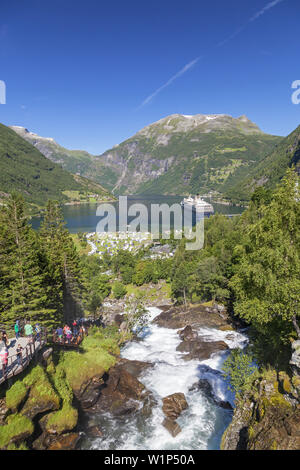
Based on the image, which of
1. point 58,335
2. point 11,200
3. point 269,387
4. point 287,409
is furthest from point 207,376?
point 11,200

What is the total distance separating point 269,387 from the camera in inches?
813

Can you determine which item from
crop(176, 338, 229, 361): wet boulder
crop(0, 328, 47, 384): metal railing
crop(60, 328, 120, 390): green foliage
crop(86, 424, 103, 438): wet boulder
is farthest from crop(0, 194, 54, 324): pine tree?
crop(176, 338, 229, 361): wet boulder

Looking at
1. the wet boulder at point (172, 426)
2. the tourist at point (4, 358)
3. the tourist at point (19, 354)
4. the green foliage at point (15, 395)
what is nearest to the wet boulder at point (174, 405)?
the wet boulder at point (172, 426)

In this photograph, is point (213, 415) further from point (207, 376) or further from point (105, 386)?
point (105, 386)

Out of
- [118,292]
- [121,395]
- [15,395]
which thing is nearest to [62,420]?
[15,395]

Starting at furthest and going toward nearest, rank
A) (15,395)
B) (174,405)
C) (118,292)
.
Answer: (118,292)
(174,405)
(15,395)

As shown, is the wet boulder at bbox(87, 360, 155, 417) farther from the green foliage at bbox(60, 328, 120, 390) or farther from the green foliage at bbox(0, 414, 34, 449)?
the green foliage at bbox(0, 414, 34, 449)

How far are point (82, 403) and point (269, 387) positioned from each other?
1767cm

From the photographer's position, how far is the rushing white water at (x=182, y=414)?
2133cm

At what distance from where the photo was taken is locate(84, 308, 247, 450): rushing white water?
70.0ft

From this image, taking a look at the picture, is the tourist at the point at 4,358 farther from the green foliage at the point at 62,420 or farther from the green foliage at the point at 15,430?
the green foliage at the point at 62,420

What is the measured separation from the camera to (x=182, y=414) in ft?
81.6

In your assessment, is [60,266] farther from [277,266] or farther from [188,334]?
[277,266]

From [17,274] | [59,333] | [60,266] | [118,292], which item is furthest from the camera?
[118,292]
